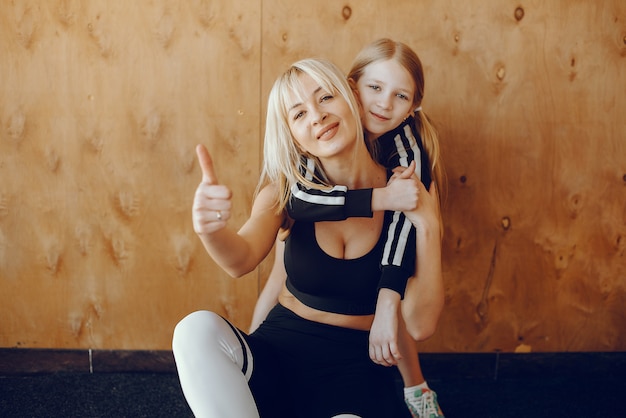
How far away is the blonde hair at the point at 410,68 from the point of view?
1452 millimetres

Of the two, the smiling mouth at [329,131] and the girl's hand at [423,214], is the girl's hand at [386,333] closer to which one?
the girl's hand at [423,214]

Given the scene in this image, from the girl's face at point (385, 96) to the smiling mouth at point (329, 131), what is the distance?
0.20m

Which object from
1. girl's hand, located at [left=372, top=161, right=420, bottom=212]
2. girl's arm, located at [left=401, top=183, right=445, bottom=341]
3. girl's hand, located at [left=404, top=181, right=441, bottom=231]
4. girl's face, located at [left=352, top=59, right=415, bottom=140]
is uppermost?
girl's face, located at [left=352, top=59, right=415, bottom=140]

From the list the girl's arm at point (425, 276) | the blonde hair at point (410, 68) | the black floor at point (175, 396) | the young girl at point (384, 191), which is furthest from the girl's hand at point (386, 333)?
the black floor at point (175, 396)

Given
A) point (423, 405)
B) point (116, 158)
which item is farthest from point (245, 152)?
point (423, 405)

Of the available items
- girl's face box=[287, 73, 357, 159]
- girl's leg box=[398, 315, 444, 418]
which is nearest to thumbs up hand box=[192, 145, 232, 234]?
girl's face box=[287, 73, 357, 159]

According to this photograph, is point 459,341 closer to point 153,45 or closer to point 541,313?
point 541,313

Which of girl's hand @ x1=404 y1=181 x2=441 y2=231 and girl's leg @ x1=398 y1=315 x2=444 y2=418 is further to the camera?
girl's leg @ x1=398 y1=315 x2=444 y2=418

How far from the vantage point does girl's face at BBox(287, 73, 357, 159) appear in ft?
4.12

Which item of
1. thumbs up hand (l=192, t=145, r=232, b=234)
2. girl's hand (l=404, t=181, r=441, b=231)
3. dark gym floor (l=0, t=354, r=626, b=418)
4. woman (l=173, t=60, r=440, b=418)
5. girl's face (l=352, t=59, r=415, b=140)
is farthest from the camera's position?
dark gym floor (l=0, t=354, r=626, b=418)

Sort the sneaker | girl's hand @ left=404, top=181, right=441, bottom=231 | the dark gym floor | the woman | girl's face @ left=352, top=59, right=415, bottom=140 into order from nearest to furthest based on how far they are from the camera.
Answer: the woman → girl's hand @ left=404, top=181, right=441, bottom=231 → girl's face @ left=352, top=59, right=415, bottom=140 → the sneaker → the dark gym floor

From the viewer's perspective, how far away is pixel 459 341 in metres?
1.89

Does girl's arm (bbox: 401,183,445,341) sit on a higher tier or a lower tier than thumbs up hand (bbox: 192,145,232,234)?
lower

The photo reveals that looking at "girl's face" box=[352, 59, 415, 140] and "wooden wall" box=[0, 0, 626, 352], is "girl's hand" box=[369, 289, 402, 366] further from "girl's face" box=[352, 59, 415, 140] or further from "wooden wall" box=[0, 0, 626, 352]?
"wooden wall" box=[0, 0, 626, 352]
